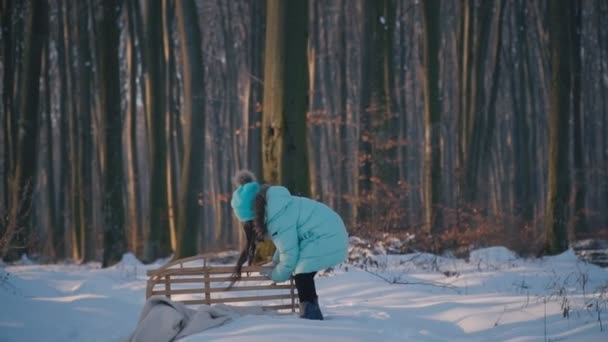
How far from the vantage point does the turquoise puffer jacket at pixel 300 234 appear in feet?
19.8

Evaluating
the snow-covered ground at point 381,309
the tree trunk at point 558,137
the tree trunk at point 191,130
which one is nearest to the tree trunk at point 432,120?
the tree trunk at point 558,137

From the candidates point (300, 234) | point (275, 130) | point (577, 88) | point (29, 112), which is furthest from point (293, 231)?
point (577, 88)

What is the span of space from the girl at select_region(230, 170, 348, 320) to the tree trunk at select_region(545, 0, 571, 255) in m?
8.74

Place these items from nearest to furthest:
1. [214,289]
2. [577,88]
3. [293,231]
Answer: [293,231] → [214,289] → [577,88]

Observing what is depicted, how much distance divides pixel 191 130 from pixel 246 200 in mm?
8825

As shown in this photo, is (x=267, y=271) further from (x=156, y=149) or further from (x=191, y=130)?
(x=156, y=149)

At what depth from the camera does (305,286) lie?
623 cm

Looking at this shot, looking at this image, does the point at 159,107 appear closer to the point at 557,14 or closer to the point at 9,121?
the point at 9,121

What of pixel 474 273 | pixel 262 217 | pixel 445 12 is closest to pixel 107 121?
pixel 474 273

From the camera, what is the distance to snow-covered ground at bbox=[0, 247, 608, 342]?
18.7 feet

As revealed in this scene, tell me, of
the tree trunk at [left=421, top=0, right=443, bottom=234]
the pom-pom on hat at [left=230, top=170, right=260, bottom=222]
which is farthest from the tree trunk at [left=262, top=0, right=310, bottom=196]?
the tree trunk at [left=421, top=0, right=443, bottom=234]

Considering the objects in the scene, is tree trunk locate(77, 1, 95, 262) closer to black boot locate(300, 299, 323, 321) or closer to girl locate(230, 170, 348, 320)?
girl locate(230, 170, 348, 320)

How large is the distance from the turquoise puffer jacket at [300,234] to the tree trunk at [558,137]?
28.8 feet

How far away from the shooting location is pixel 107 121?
47.2 feet
